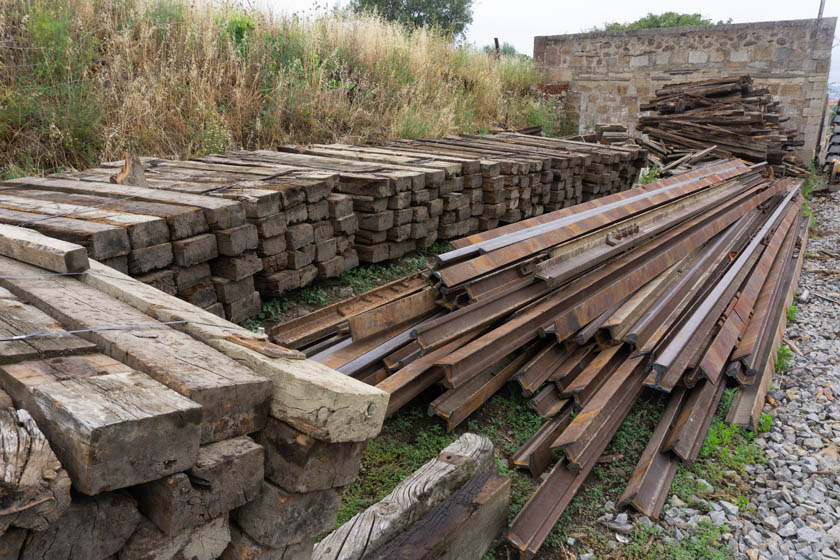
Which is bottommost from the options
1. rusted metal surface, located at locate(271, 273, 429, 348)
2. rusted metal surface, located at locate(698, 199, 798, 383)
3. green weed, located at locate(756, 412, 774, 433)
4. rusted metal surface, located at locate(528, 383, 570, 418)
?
green weed, located at locate(756, 412, 774, 433)

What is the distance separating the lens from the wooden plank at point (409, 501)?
2018mm

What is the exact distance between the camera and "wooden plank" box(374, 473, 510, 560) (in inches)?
83.8

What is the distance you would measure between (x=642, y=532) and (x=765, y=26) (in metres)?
14.0

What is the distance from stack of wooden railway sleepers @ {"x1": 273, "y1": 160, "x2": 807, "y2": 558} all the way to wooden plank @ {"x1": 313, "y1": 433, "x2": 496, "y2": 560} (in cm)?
35

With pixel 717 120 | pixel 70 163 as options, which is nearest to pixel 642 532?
pixel 70 163

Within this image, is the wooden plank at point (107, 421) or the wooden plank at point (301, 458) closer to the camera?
the wooden plank at point (107, 421)

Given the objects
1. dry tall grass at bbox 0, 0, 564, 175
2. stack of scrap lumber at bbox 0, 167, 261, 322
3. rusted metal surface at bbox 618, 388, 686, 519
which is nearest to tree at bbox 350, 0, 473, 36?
dry tall grass at bbox 0, 0, 564, 175

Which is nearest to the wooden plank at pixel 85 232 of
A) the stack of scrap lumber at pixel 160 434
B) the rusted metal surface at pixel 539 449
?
the stack of scrap lumber at pixel 160 434

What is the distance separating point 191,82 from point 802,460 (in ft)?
22.4

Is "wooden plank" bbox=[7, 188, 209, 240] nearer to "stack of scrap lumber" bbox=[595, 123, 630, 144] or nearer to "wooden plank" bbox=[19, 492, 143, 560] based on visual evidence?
"wooden plank" bbox=[19, 492, 143, 560]

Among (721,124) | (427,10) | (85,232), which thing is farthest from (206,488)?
(427,10)

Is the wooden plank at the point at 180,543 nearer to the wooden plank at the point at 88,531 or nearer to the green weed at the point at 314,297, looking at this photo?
the wooden plank at the point at 88,531

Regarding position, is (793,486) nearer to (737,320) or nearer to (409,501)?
(737,320)

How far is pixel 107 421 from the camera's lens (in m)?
1.14
